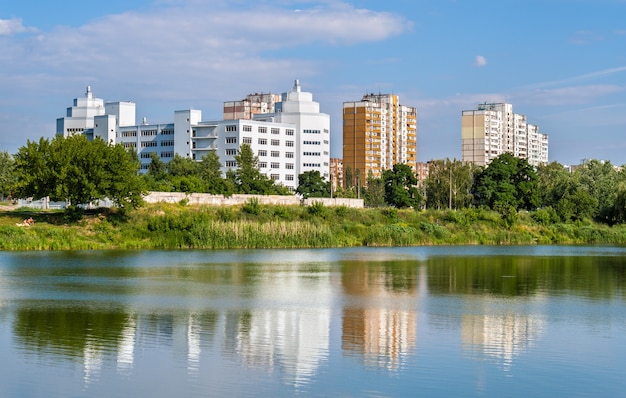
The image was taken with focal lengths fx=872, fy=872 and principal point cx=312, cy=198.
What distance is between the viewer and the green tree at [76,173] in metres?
63.5

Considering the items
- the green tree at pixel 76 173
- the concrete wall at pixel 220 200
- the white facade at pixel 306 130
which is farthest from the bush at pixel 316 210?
the white facade at pixel 306 130

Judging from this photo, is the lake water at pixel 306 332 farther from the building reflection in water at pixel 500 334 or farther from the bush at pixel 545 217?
the bush at pixel 545 217

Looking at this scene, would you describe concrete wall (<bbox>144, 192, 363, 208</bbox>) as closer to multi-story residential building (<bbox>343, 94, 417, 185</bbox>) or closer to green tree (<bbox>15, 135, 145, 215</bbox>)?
green tree (<bbox>15, 135, 145, 215</bbox>)

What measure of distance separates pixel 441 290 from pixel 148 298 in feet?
40.7

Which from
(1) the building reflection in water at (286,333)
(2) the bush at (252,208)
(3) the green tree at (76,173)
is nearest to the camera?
(1) the building reflection in water at (286,333)

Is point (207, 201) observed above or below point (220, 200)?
below

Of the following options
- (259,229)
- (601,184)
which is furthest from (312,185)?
(259,229)

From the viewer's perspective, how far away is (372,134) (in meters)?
172

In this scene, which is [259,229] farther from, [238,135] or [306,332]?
[238,135]

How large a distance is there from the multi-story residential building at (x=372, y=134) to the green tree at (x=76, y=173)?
10065 centimetres

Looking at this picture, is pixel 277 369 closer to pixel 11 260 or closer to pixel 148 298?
pixel 148 298

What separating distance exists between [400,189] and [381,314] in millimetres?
83710

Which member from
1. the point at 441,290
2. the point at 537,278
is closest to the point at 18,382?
the point at 441,290

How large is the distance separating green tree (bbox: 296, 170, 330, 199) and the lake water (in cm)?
7585
